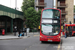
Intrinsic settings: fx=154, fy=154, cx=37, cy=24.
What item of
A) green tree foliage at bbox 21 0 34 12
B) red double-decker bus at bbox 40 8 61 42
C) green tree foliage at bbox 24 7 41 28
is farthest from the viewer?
green tree foliage at bbox 21 0 34 12

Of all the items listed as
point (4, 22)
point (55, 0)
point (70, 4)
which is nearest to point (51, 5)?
point (55, 0)

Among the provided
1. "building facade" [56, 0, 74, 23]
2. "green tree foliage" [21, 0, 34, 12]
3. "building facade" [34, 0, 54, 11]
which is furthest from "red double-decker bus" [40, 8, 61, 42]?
"green tree foliage" [21, 0, 34, 12]

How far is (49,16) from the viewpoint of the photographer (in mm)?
17000

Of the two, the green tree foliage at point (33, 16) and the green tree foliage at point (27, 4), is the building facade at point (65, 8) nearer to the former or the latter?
the green tree foliage at point (27, 4)

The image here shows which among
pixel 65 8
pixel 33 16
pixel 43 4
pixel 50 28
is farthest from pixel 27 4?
pixel 50 28

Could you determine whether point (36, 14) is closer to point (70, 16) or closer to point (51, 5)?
point (51, 5)

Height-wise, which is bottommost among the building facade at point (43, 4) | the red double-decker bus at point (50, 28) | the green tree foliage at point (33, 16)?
the red double-decker bus at point (50, 28)

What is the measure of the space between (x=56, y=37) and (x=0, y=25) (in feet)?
82.3

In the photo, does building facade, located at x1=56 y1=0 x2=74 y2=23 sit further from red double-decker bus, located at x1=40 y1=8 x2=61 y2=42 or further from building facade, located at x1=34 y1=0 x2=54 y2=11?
red double-decker bus, located at x1=40 y1=8 x2=61 y2=42

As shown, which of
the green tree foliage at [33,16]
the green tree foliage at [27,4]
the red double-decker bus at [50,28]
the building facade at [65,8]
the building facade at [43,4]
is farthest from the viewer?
the green tree foliage at [27,4]

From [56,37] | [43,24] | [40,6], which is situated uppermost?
[40,6]

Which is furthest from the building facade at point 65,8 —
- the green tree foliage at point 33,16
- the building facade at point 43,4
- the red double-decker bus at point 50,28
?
the red double-decker bus at point 50,28

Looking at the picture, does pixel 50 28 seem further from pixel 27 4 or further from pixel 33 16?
pixel 27 4

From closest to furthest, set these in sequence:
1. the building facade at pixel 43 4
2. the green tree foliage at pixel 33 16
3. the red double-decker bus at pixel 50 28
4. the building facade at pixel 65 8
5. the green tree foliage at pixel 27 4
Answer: the red double-decker bus at pixel 50 28 → the green tree foliage at pixel 33 16 → the building facade at pixel 43 4 → the building facade at pixel 65 8 → the green tree foliage at pixel 27 4
